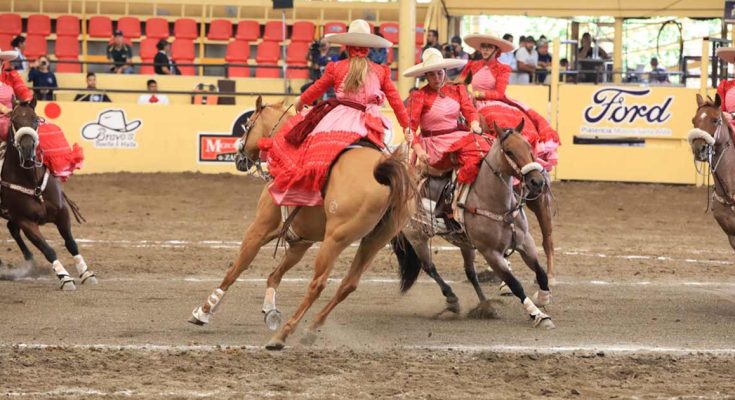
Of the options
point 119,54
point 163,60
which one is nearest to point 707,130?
point 163,60

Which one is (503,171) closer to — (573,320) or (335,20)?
(573,320)

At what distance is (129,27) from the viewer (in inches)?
1053

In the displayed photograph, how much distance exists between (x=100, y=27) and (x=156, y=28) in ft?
4.09

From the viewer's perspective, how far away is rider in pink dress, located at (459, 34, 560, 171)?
37.9ft

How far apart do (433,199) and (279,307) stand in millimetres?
1599

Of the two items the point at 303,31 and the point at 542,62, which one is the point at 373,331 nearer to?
the point at 542,62

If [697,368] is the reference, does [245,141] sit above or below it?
above

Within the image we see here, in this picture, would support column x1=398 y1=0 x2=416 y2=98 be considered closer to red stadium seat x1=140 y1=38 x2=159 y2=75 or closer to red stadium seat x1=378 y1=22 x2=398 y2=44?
red stadium seat x1=378 y1=22 x2=398 y2=44

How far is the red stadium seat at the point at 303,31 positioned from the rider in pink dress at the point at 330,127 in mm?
17314

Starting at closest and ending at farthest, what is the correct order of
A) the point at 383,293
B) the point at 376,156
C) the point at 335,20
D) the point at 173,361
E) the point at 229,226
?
the point at 173,361
the point at 376,156
the point at 383,293
the point at 229,226
the point at 335,20

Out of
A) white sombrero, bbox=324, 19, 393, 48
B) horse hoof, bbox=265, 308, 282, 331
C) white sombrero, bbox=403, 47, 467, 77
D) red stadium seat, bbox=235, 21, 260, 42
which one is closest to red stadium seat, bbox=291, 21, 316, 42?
red stadium seat, bbox=235, 21, 260, 42

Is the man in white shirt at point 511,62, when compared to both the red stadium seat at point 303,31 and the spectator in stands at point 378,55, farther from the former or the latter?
the red stadium seat at point 303,31

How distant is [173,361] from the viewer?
25.5ft

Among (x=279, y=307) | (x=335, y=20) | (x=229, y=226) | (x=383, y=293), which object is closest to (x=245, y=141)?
(x=279, y=307)
